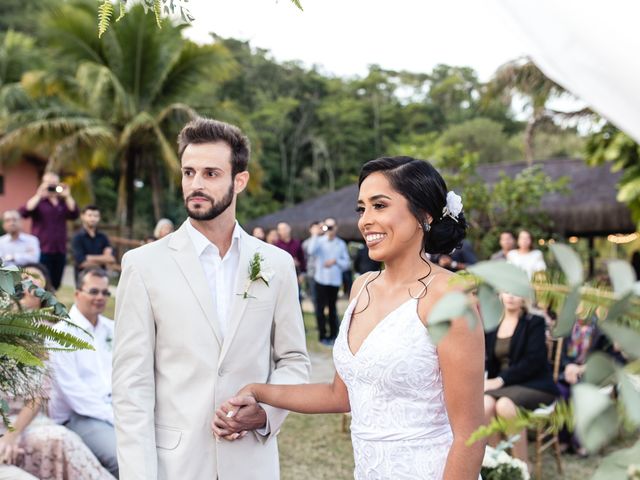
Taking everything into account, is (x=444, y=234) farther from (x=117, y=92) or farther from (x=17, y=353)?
(x=117, y=92)

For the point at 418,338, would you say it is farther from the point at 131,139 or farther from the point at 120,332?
the point at 131,139

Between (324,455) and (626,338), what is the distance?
530 centimetres

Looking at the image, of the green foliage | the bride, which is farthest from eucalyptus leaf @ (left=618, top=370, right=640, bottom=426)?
the green foliage

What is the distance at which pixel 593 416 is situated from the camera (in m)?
0.65

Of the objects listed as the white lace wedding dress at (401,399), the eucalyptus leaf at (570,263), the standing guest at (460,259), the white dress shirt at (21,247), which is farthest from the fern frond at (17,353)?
the standing guest at (460,259)

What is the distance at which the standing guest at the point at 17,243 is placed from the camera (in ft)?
27.5

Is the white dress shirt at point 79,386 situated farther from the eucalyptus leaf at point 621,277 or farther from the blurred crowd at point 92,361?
the eucalyptus leaf at point 621,277

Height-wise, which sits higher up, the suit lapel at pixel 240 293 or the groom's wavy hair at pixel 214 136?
the groom's wavy hair at pixel 214 136

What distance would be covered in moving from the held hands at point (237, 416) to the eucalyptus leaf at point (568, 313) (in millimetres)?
1632

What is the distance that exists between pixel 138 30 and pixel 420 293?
19370mm

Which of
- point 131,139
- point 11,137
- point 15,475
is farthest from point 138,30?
→ point 15,475

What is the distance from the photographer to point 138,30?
19531 millimetres

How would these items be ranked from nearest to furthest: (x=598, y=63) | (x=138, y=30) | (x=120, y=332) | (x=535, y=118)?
(x=598, y=63) → (x=120, y=332) → (x=535, y=118) → (x=138, y=30)

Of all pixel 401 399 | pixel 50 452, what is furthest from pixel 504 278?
pixel 50 452
